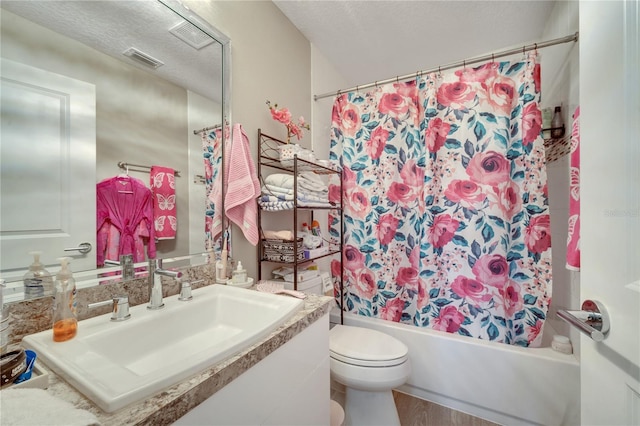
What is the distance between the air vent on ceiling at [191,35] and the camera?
3.49ft

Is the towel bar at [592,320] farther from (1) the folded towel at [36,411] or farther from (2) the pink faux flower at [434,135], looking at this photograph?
(2) the pink faux flower at [434,135]

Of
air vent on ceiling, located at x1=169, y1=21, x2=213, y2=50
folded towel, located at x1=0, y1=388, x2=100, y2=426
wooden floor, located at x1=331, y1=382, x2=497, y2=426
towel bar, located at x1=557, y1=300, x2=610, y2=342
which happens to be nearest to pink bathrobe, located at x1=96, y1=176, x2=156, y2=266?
folded towel, located at x1=0, y1=388, x2=100, y2=426

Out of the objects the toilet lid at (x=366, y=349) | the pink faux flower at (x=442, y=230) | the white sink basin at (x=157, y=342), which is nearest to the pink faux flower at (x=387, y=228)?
the pink faux flower at (x=442, y=230)

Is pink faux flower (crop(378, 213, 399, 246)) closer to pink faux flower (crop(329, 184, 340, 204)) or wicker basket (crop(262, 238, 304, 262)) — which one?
pink faux flower (crop(329, 184, 340, 204))

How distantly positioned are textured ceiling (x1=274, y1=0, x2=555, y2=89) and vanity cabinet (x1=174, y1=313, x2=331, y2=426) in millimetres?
1842

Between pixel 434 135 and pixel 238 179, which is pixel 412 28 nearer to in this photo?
pixel 434 135

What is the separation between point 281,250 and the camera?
4.58ft

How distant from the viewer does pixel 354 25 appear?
174 cm

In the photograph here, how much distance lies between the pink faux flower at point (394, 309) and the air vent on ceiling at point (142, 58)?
6.05 ft

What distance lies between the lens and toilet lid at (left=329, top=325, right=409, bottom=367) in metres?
1.20

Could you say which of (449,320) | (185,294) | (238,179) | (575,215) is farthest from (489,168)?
(185,294)

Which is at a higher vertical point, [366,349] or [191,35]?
[191,35]

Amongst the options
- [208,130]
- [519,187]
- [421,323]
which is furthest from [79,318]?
[519,187]

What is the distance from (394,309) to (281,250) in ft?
3.18
